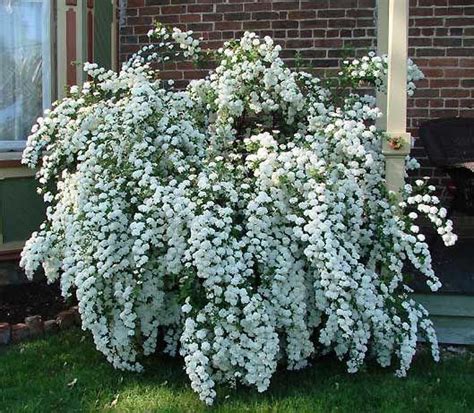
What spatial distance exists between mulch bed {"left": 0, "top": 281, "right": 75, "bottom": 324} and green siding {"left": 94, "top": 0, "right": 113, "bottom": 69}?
2.02 meters

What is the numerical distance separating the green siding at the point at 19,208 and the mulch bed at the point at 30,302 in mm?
425

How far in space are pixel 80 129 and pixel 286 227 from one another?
135 centimetres

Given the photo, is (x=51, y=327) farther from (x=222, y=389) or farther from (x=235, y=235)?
(x=235, y=235)

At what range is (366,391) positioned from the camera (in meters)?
3.92

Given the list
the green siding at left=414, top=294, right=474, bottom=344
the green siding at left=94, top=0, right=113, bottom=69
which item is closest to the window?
the green siding at left=94, top=0, right=113, bottom=69

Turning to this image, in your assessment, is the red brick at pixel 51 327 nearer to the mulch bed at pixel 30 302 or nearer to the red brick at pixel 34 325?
the red brick at pixel 34 325

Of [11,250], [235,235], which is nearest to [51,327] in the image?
[11,250]

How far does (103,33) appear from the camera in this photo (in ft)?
21.9

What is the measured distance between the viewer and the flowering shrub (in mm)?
3746

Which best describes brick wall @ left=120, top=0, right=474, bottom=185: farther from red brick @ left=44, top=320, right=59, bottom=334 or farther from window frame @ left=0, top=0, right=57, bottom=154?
red brick @ left=44, top=320, right=59, bottom=334

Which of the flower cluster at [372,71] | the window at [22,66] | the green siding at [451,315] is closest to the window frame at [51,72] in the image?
the window at [22,66]

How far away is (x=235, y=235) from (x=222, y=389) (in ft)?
2.55

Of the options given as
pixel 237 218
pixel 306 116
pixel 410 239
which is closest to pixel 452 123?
pixel 306 116

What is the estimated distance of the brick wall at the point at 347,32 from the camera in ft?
20.7
